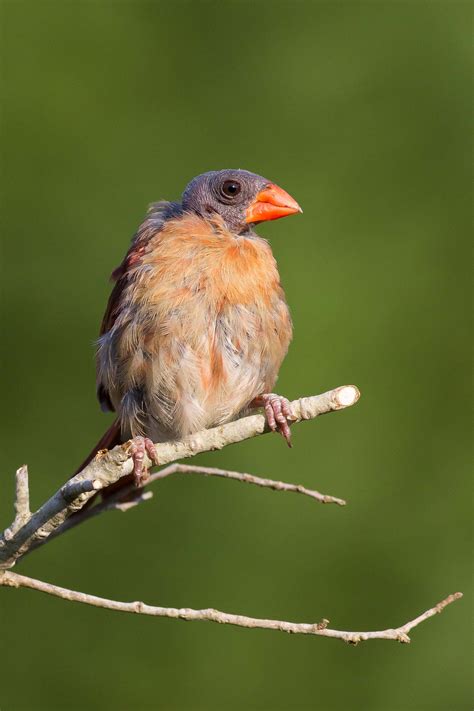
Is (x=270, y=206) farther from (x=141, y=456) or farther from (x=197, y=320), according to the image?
(x=141, y=456)

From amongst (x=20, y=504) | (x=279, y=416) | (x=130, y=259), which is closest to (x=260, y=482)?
(x=279, y=416)

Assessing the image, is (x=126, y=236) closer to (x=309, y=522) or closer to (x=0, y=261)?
(x=0, y=261)

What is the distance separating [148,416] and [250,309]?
575 millimetres

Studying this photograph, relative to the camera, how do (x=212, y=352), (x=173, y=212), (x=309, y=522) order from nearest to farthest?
(x=212, y=352) → (x=173, y=212) → (x=309, y=522)

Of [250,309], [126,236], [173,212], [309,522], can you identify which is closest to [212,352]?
[250,309]

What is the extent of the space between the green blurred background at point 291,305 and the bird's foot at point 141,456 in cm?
374

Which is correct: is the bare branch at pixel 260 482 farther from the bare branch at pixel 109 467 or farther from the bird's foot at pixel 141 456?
the bare branch at pixel 109 467

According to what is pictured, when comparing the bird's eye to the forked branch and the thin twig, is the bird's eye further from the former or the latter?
the forked branch

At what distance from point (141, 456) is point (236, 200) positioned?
4.25ft

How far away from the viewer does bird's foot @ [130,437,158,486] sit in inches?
126

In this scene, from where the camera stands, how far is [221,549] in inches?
283

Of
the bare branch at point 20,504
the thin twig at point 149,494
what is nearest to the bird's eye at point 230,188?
the thin twig at point 149,494

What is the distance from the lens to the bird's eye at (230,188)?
4.11 meters

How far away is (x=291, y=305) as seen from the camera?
7.43 meters
